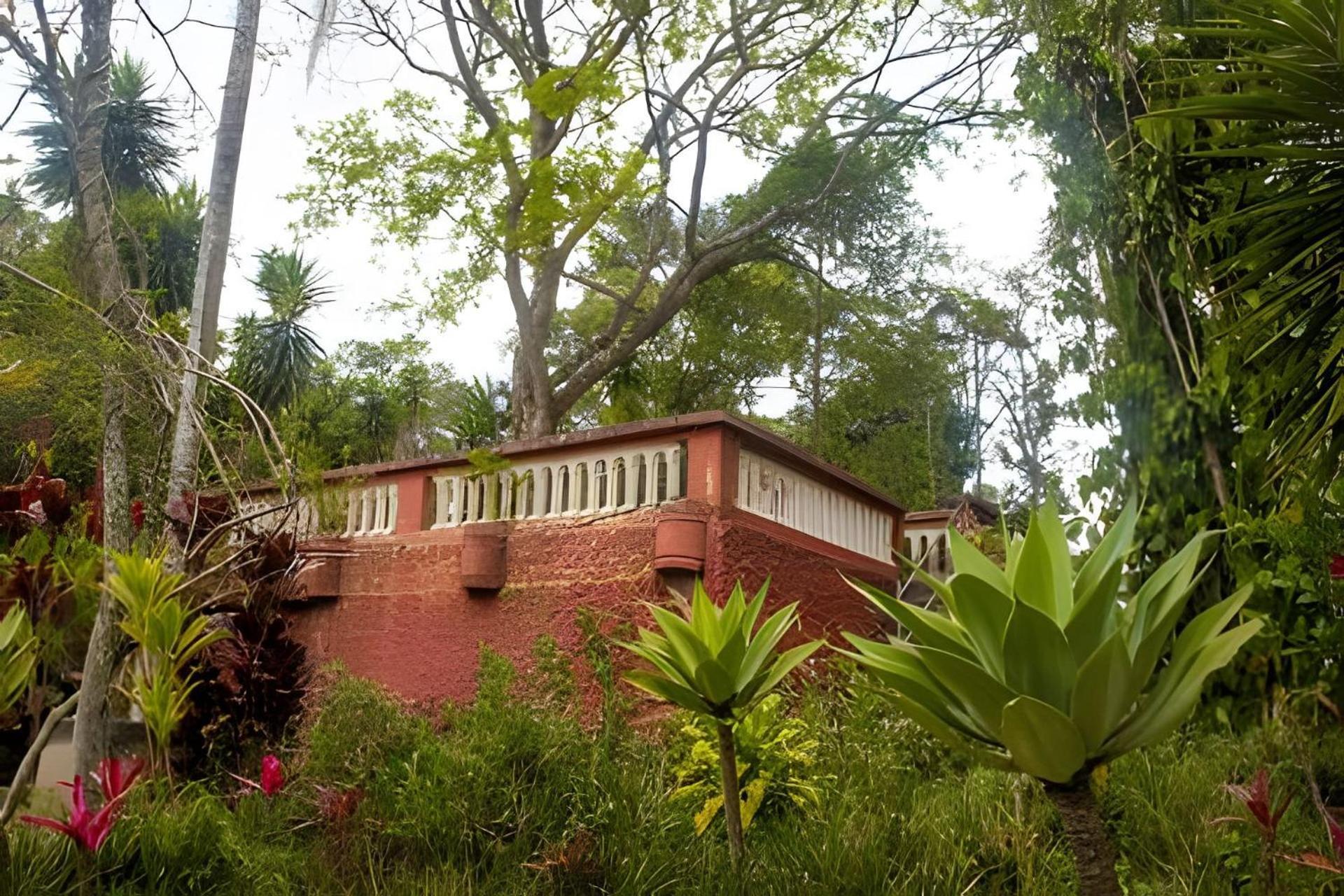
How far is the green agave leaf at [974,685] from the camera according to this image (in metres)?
0.81

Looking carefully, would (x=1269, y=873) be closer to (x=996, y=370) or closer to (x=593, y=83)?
(x=996, y=370)

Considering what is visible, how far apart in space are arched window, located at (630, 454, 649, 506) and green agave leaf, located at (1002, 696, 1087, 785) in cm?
257

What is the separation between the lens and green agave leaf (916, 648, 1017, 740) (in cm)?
81

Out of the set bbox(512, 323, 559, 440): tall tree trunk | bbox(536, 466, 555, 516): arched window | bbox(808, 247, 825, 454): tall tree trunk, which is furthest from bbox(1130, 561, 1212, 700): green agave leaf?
bbox(512, 323, 559, 440): tall tree trunk

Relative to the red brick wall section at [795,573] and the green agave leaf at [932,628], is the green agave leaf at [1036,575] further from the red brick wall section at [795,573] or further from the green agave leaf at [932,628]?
the red brick wall section at [795,573]

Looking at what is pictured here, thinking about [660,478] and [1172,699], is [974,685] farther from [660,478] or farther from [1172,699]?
[660,478]

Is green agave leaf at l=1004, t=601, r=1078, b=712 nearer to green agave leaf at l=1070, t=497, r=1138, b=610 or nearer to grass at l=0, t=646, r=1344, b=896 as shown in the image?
green agave leaf at l=1070, t=497, r=1138, b=610

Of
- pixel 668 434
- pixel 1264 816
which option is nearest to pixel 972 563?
pixel 1264 816

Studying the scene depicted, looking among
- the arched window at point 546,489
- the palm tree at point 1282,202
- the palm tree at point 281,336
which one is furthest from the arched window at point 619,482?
the palm tree at point 281,336

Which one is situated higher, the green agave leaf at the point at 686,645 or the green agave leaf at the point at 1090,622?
the green agave leaf at the point at 1090,622

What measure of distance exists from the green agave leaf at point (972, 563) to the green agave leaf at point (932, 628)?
0.16ft

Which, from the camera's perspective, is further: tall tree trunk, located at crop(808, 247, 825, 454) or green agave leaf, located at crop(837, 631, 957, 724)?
tall tree trunk, located at crop(808, 247, 825, 454)

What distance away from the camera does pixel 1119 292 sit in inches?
40.7

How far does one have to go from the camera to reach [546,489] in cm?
362
